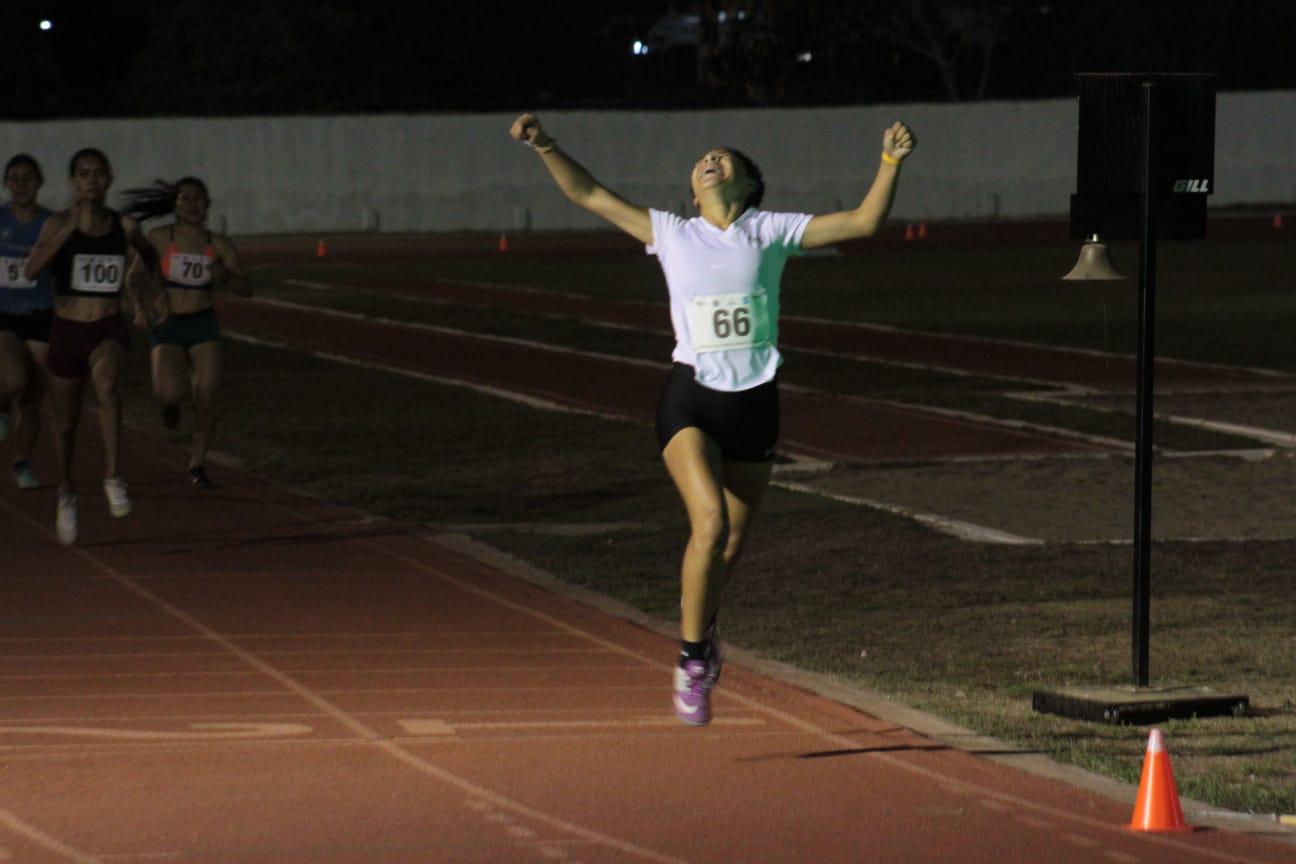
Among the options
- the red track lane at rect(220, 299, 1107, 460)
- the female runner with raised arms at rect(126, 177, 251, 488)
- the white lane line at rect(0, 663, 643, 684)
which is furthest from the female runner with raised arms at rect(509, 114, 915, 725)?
the red track lane at rect(220, 299, 1107, 460)

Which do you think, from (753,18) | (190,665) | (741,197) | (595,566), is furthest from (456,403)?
(753,18)

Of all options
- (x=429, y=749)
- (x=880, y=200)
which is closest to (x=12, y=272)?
(x=429, y=749)

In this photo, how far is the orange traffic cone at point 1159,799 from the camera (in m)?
6.69

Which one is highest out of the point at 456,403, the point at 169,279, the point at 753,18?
the point at 753,18

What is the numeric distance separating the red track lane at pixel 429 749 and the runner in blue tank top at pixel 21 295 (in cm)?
234

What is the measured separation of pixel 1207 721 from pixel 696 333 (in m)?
2.32

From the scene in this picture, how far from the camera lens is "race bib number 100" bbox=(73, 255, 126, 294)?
503 inches

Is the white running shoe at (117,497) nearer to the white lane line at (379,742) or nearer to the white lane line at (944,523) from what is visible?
the white lane line at (379,742)

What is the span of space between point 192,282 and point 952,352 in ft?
41.2

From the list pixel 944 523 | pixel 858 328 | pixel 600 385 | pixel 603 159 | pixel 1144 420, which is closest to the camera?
pixel 1144 420

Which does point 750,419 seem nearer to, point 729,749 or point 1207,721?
point 729,749

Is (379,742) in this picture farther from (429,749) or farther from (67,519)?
(67,519)

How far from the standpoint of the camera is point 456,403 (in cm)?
2175

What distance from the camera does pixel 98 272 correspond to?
1282cm
